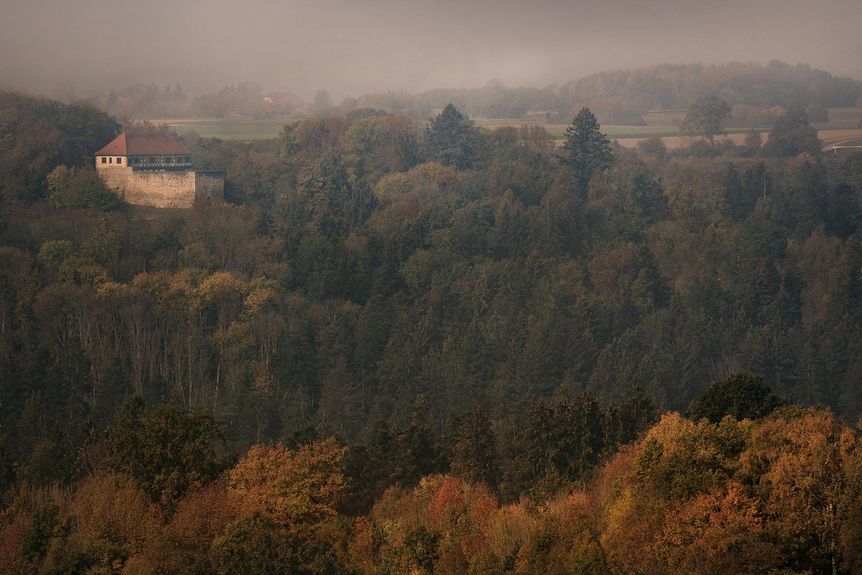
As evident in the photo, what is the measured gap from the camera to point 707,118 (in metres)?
99.4

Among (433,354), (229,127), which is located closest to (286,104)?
(229,127)

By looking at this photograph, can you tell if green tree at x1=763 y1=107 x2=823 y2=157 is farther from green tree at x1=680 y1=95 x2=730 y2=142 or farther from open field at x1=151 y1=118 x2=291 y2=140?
open field at x1=151 y1=118 x2=291 y2=140

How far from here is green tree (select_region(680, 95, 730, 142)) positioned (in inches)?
3883

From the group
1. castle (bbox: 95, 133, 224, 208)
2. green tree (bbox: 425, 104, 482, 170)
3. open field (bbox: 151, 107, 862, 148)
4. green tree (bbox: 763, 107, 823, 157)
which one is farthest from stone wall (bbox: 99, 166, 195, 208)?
green tree (bbox: 763, 107, 823, 157)

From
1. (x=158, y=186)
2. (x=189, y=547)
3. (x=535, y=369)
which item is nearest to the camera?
(x=189, y=547)

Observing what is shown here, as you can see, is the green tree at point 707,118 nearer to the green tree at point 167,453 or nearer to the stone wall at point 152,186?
the stone wall at point 152,186

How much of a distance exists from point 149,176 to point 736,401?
→ 40.5 m

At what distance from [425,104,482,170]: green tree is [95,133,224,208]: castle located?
57.1 feet

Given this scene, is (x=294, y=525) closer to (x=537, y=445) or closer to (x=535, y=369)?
(x=537, y=445)

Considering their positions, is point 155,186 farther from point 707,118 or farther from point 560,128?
point 707,118

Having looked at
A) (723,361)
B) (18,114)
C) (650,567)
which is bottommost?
(723,361)

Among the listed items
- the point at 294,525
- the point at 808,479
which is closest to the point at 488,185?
the point at 294,525

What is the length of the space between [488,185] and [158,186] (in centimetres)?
1662

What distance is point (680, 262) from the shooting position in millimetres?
68625
